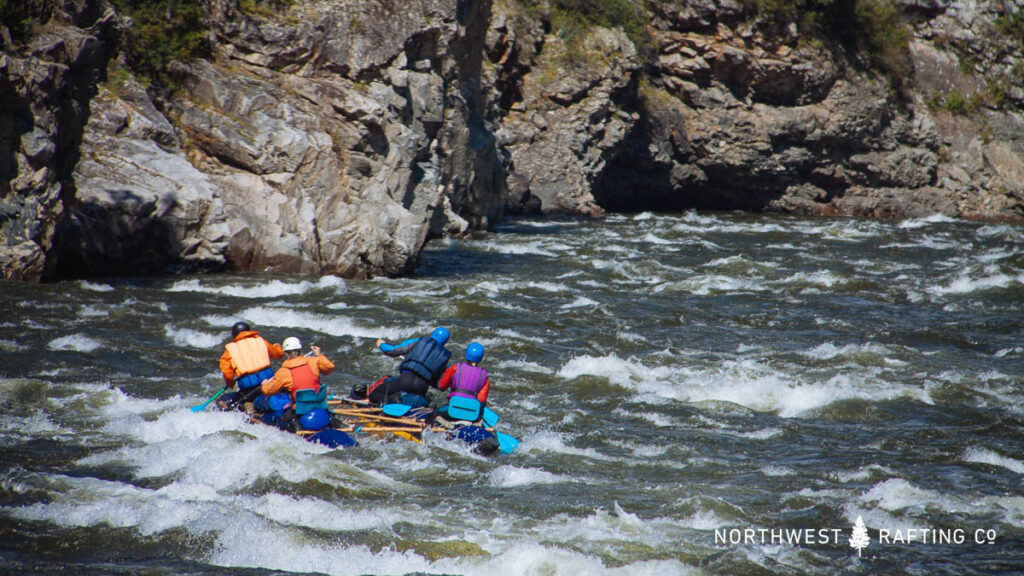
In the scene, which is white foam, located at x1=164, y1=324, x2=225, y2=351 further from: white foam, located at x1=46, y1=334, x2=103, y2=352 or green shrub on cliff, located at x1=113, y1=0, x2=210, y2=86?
green shrub on cliff, located at x1=113, y1=0, x2=210, y2=86

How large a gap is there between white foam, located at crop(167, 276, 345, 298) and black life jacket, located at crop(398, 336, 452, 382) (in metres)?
6.17

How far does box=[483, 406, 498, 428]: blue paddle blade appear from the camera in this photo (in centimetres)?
1025

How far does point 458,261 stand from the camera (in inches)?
836

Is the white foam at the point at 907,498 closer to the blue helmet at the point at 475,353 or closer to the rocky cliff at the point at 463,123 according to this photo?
the blue helmet at the point at 475,353

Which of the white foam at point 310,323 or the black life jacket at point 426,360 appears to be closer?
the black life jacket at point 426,360

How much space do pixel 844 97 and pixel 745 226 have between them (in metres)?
8.24

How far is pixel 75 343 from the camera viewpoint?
12.6 m

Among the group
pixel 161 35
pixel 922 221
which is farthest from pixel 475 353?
pixel 922 221

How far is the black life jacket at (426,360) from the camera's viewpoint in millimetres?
10781

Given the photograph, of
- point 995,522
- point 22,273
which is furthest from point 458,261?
point 995,522

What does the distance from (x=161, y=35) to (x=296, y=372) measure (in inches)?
492

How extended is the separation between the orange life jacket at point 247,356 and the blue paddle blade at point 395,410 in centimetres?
146

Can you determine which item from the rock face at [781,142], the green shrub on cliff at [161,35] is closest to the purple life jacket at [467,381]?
the green shrub on cliff at [161,35]

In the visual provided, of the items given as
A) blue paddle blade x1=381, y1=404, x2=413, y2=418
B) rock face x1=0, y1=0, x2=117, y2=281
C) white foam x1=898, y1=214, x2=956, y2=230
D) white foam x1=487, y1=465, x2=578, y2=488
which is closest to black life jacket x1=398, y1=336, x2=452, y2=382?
blue paddle blade x1=381, y1=404, x2=413, y2=418
